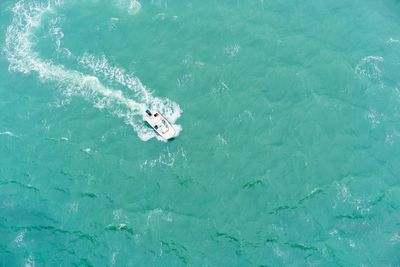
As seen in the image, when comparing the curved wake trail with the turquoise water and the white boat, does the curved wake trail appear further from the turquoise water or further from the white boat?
the white boat

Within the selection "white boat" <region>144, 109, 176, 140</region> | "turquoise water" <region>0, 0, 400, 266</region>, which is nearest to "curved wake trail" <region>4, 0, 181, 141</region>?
"turquoise water" <region>0, 0, 400, 266</region>

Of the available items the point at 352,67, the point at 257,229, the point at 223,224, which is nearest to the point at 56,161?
the point at 223,224

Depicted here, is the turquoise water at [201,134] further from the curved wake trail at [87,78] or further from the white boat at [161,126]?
the white boat at [161,126]

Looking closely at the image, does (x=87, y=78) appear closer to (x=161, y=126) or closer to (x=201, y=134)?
(x=161, y=126)

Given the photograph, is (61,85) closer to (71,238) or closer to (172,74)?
(172,74)

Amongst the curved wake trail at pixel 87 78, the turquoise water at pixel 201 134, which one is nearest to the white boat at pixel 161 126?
the curved wake trail at pixel 87 78

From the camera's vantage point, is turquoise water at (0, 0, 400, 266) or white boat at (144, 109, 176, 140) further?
white boat at (144, 109, 176, 140)
